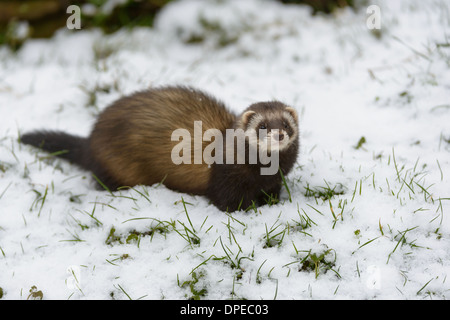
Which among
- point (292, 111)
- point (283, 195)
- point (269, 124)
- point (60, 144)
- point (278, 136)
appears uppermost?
point (292, 111)

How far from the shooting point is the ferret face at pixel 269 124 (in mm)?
3717

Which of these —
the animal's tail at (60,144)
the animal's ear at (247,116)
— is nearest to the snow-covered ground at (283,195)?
the animal's tail at (60,144)

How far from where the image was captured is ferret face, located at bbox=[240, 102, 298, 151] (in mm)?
3717

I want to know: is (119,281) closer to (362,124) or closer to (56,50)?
(362,124)

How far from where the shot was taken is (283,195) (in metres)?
4.11

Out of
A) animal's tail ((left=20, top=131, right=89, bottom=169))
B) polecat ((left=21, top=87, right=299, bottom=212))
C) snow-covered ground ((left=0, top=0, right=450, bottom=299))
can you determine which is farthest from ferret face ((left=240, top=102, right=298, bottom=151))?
animal's tail ((left=20, top=131, right=89, bottom=169))

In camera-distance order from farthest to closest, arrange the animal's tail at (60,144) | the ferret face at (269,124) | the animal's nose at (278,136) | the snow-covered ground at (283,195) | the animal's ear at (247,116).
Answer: the animal's tail at (60,144) → the animal's ear at (247,116) → the ferret face at (269,124) → the animal's nose at (278,136) → the snow-covered ground at (283,195)

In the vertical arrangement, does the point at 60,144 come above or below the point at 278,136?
below

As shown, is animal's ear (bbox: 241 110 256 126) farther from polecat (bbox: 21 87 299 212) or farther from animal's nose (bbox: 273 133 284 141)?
animal's nose (bbox: 273 133 284 141)

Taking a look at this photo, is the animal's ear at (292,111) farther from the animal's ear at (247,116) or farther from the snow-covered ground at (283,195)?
the snow-covered ground at (283,195)

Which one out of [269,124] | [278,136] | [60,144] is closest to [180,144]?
[269,124]

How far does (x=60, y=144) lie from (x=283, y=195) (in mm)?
2725

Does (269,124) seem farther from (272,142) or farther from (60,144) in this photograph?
(60,144)

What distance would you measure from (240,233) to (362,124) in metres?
2.39
